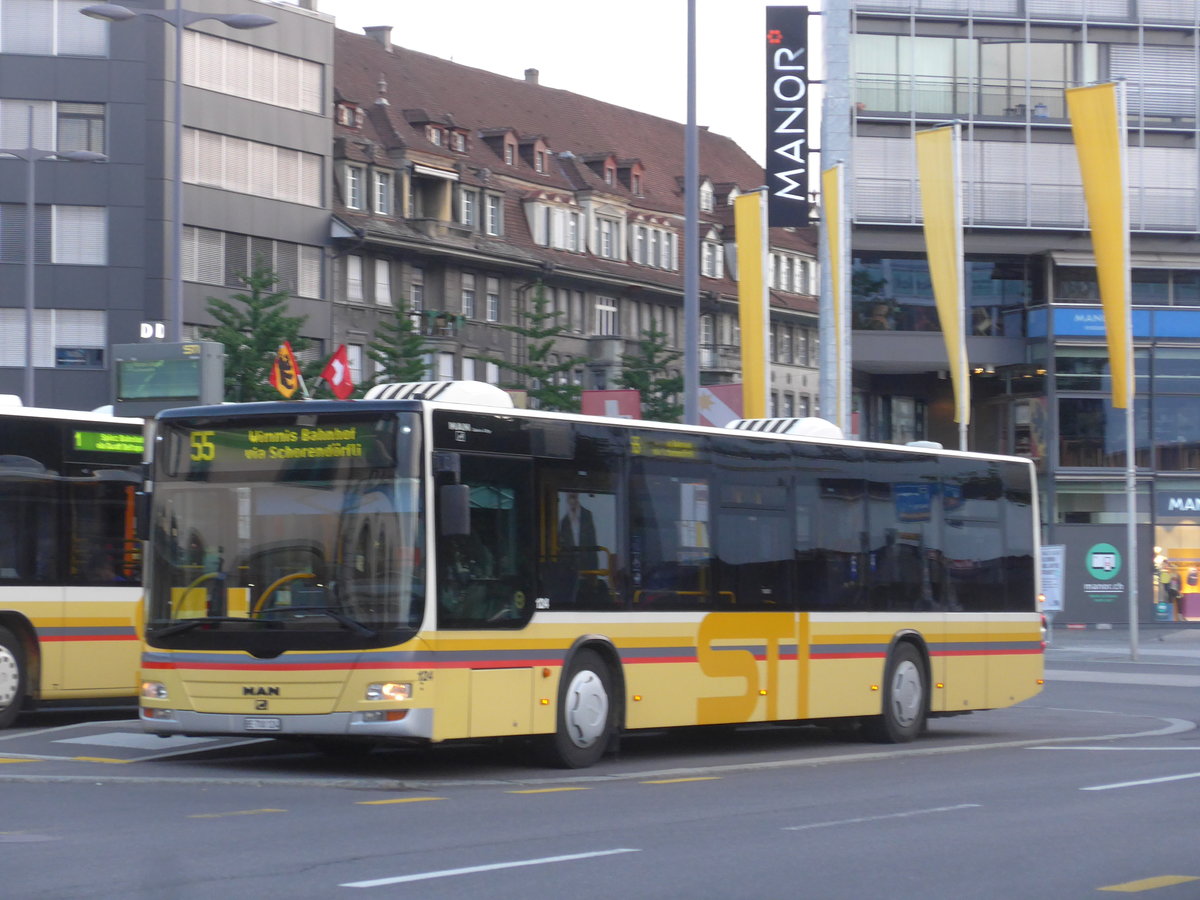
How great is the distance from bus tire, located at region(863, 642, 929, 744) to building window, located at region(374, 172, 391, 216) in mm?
52140

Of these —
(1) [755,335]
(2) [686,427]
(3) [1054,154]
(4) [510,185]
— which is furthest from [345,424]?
(4) [510,185]

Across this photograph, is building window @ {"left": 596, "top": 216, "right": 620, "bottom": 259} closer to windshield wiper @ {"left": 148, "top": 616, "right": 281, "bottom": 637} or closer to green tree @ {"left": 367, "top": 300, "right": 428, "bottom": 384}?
green tree @ {"left": 367, "top": 300, "right": 428, "bottom": 384}

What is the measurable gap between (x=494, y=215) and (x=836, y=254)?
41.1m

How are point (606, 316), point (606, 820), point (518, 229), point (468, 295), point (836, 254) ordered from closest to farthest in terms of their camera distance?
point (606, 820) → point (836, 254) → point (468, 295) → point (518, 229) → point (606, 316)

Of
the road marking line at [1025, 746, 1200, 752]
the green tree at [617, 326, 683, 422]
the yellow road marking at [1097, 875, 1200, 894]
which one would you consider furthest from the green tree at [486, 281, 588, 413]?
the yellow road marking at [1097, 875, 1200, 894]

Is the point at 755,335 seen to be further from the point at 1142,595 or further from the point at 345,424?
the point at 1142,595

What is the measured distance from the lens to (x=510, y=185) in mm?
78188

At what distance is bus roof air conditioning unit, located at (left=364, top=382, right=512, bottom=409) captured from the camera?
48.6 feet

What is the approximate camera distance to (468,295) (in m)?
73.1

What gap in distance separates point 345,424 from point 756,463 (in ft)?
14.9

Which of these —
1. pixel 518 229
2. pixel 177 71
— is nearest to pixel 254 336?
pixel 177 71

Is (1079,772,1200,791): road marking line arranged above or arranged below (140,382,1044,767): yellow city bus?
below

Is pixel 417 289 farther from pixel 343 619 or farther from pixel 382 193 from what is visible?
pixel 343 619

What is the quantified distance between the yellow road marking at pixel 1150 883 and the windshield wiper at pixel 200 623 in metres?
6.62
